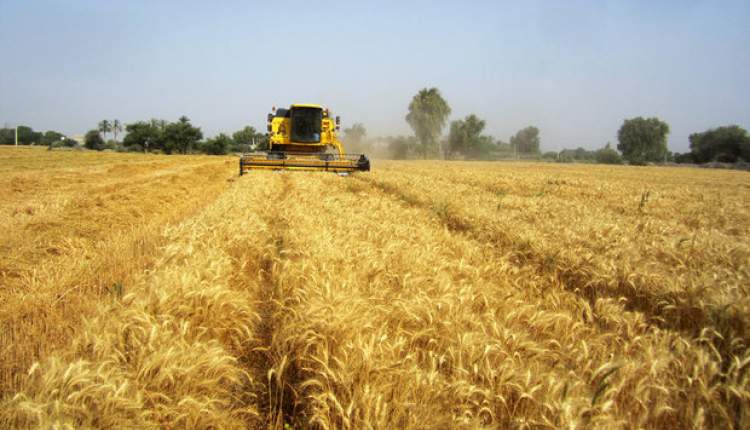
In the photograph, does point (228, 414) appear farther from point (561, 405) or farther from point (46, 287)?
point (46, 287)

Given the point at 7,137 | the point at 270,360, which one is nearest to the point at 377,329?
the point at 270,360

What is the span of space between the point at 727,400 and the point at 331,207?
6.47 metres

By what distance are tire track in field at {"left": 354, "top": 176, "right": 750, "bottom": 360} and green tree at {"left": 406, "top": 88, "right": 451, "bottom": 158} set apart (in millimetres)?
89534

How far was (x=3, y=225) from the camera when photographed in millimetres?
7258

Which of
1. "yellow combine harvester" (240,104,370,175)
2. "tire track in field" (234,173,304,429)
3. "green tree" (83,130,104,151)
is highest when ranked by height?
"green tree" (83,130,104,151)

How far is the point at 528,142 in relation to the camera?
136375mm

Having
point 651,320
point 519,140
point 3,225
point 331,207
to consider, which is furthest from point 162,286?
point 519,140

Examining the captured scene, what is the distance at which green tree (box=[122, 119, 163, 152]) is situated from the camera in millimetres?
75438

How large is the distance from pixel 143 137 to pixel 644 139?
327 ft

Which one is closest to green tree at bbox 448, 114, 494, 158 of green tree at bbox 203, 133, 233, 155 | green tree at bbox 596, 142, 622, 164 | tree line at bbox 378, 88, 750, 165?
tree line at bbox 378, 88, 750, 165

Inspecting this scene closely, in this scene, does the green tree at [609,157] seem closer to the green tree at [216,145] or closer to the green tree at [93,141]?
the green tree at [216,145]

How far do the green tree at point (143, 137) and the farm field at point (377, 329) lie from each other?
79.0 m

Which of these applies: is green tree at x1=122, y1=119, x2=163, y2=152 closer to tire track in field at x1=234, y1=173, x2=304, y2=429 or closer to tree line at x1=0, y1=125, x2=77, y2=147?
tree line at x1=0, y1=125, x2=77, y2=147

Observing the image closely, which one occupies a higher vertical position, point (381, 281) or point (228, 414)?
point (381, 281)
